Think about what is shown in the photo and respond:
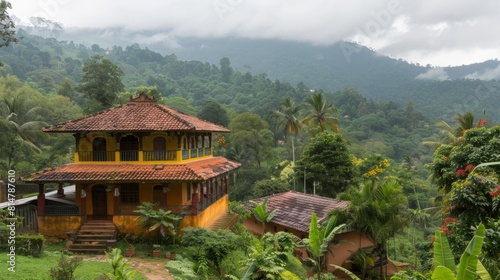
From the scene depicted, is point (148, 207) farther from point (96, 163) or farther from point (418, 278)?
point (418, 278)

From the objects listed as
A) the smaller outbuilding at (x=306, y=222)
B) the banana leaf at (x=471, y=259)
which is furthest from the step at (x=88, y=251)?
the banana leaf at (x=471, y=259)

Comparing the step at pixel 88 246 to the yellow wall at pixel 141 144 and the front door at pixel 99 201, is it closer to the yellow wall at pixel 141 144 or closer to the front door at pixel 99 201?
the front door at pixel 99 201

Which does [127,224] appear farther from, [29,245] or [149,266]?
[29,245]

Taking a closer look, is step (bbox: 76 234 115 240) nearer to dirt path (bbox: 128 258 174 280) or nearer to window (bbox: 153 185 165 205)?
dirt path (bbox: 128 258 174 280)

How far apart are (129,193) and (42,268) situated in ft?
22.4

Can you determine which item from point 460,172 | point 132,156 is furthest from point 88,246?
point 460,172

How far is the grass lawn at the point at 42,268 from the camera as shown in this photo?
427 inches

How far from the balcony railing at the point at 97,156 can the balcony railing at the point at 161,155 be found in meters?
1.72

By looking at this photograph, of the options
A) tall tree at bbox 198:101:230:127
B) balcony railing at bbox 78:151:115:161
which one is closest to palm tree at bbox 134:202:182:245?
balcony railing at bbox 78:151:115:161

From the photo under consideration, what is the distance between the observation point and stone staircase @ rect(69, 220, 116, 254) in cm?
1555


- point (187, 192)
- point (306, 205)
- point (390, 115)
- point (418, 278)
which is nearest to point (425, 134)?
point (390, 115)

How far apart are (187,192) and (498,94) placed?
369 feet

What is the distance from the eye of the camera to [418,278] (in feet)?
29.6

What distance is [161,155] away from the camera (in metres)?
18.6
